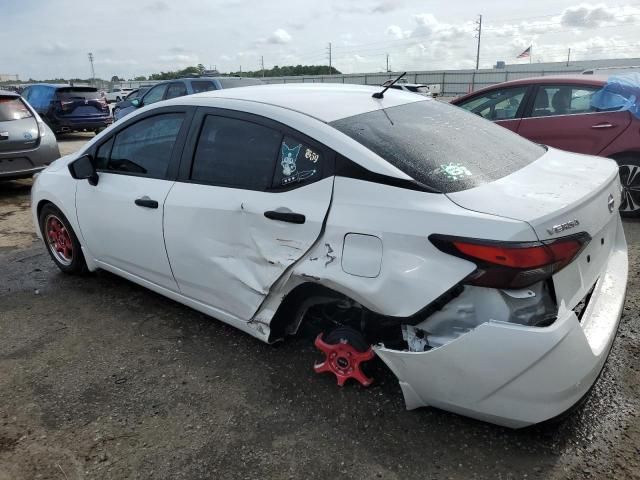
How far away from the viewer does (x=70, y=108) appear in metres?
14.4

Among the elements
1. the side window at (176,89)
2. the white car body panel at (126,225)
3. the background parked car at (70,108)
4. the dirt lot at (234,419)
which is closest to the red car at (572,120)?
the dirt lot at (234,419)

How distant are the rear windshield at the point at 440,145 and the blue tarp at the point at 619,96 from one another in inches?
118

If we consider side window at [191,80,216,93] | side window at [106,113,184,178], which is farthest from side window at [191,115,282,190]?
side window at [191,80,216,93]

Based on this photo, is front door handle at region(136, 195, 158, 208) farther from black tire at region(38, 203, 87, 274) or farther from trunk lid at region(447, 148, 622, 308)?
trunk lid at region(447, 148, 622, 308)

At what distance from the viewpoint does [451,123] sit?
113 inches

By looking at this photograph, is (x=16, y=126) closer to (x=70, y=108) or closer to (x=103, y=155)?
(x=103, y=155)

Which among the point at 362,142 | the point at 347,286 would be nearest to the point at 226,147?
the point at 362,142

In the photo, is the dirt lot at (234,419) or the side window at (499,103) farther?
the side window at (499,103)

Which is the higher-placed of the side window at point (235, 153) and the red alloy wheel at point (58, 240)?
the side window at point (235, 153)

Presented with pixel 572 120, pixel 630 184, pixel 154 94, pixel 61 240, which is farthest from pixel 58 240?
pixel 154 94

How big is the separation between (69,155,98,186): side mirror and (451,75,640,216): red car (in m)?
4.61

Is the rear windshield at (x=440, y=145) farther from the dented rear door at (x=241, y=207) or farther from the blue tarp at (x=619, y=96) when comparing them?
the blue tarp at (x=619, y=96)

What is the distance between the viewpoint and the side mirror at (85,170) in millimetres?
3564

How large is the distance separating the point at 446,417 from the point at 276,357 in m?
1.06
